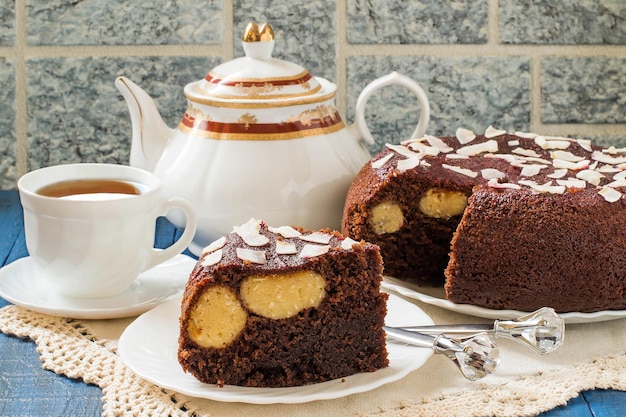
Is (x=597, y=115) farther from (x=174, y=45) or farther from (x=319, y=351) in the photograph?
(x=319, y=351)

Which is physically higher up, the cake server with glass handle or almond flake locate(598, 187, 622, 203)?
almond flake locate(598, 187, 622, 203)

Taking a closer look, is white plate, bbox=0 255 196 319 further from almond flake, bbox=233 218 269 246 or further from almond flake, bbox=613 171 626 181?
almond flake, bbox=613 171 626 181

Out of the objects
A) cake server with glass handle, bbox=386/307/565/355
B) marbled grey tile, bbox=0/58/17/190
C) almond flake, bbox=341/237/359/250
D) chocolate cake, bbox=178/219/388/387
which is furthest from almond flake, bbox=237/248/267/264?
marbled grey tile, bbox=0/58/17/190

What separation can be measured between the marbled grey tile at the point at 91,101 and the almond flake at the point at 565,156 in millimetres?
794

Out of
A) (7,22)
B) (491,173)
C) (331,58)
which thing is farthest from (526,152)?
(7,22)

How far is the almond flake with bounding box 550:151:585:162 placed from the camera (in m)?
1.51

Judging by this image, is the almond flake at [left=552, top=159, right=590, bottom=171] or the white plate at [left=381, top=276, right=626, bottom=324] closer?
the white plate at [left=381, top=276, right=626, bottom=324]

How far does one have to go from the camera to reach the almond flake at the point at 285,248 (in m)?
1.16

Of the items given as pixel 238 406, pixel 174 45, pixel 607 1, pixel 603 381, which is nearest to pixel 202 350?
pixel 238 406

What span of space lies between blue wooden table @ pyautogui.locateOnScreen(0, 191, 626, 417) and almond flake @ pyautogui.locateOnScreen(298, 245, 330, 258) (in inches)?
12.3

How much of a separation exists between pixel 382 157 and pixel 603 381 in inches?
21.2

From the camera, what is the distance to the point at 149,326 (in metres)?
1.22

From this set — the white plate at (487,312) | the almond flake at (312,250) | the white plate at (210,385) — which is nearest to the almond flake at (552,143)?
the white plate at (487,312)

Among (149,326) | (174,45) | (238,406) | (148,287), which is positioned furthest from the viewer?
(174,45)
